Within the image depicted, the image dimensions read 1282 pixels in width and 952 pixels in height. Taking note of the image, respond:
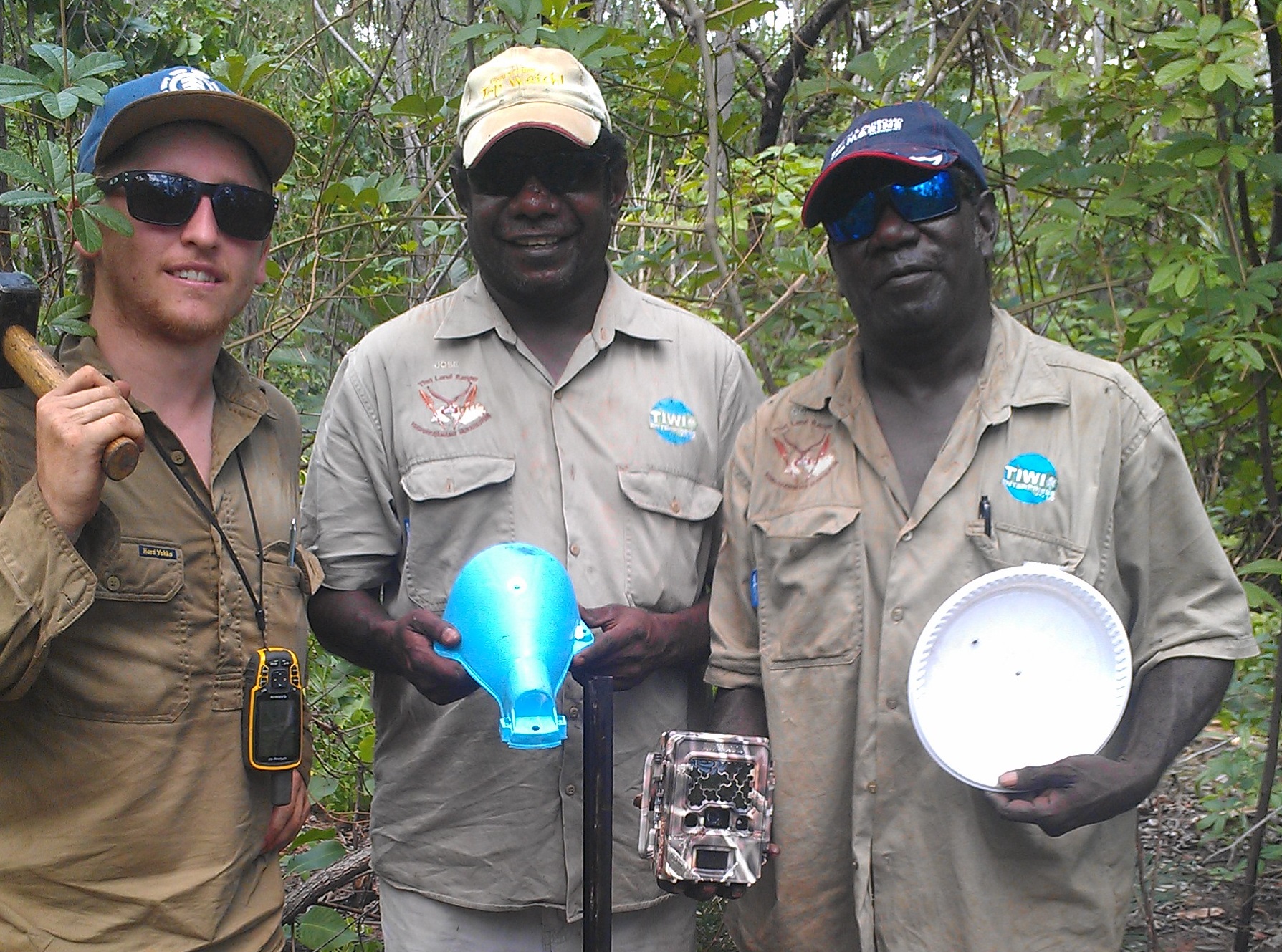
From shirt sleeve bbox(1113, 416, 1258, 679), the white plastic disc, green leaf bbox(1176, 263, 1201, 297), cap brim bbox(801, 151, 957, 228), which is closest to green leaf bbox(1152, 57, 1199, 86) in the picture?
green leaf bbox(1176, 263, 1201, 297)

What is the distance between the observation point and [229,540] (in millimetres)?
2393

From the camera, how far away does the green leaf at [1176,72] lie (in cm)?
302

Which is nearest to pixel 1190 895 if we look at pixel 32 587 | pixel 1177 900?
pixel 1177 900

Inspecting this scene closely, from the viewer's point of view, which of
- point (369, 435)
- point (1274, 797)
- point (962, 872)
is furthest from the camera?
point (1274, 797)

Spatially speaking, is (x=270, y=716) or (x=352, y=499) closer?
(x=270, y=716)

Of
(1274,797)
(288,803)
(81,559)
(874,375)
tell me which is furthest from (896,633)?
(1274,797)

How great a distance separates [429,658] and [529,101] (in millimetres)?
1263

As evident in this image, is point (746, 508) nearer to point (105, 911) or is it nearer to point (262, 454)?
point (262, 454)

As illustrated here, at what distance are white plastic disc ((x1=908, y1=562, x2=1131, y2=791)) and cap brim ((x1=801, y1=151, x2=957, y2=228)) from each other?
783mm

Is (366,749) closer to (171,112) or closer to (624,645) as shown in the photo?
(624,645)

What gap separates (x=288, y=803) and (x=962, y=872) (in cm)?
129

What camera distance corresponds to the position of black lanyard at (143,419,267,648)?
2.34 metres

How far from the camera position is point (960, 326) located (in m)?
2.40

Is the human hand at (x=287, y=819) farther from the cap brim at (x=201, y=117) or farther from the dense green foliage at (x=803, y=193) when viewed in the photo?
the cap brim at (x=201, y=117)
